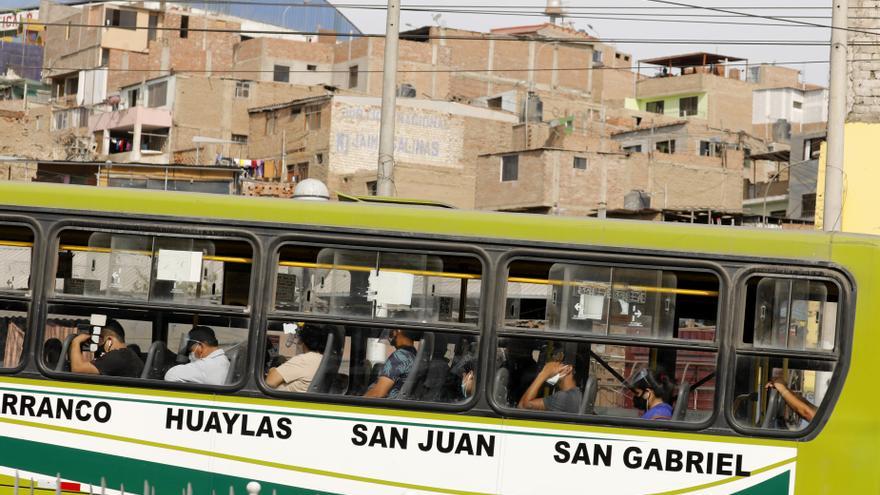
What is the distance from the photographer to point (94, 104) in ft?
212

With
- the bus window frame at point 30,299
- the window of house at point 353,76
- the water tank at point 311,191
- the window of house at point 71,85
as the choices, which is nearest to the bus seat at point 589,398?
the water tank at point 311,191

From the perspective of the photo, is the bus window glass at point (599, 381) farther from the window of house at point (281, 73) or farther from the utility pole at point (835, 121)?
the window of house at point (281, 73)

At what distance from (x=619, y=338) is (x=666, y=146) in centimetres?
5392

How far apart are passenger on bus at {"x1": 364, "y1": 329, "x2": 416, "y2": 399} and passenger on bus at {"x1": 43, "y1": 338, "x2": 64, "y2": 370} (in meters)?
2.17

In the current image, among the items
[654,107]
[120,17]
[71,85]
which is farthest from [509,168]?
[71,85]

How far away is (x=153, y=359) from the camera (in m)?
8.73

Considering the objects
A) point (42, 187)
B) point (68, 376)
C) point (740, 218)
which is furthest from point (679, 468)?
point (740, 218)

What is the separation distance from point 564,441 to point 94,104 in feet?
196

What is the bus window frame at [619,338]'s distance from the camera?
829cm

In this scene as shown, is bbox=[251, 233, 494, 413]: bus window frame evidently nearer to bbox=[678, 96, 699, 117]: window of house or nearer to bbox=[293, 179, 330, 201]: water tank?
bbox=[293, 179, 330, 201]: water tank

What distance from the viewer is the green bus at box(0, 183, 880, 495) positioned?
8305 millimetres

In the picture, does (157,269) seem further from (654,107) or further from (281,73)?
(654,107)

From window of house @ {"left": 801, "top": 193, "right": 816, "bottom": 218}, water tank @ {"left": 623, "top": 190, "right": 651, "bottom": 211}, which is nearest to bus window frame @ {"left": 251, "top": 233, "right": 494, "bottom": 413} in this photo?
window of house @ {"left": 801, "top": 193, "right": 816, "bottom": 218}

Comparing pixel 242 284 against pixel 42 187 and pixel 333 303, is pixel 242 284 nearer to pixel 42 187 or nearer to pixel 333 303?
pixel 333 303
